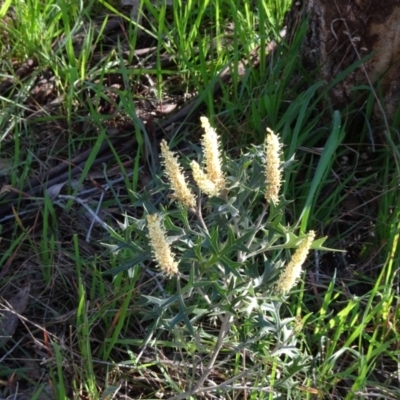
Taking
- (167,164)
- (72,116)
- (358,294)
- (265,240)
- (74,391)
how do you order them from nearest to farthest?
(167,164)
(265,240)
(74,391)
(358,294)
(72,116)

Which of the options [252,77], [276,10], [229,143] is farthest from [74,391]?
[276,10]

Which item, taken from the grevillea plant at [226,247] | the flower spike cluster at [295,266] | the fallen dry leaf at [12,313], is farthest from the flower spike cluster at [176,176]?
the fallen dry leaf at [12,313]

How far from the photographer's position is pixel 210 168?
1655 millimetres

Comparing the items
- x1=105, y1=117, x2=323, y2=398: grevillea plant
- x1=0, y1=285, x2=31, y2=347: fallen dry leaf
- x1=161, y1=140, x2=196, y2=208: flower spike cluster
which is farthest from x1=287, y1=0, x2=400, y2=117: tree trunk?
x1=0, y1=285, x2=31, y2=347: fallen dry leaf

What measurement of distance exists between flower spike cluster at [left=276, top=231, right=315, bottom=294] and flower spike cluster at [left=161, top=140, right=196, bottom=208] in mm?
258

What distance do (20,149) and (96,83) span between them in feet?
1.39

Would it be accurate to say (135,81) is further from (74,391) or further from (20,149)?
(74,391)

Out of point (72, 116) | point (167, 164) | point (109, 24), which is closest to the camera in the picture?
point (167, 164)

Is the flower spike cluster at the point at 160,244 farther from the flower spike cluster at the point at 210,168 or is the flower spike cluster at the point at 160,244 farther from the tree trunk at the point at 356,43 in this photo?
the tree trunk at the point at 356,43

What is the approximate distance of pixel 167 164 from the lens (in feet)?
5.33

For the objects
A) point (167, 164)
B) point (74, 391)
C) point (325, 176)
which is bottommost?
point (74, 391)

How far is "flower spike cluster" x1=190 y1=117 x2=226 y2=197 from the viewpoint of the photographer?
1.61 m

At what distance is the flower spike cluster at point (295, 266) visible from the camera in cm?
166

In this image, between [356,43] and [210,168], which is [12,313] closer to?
[210,168]
